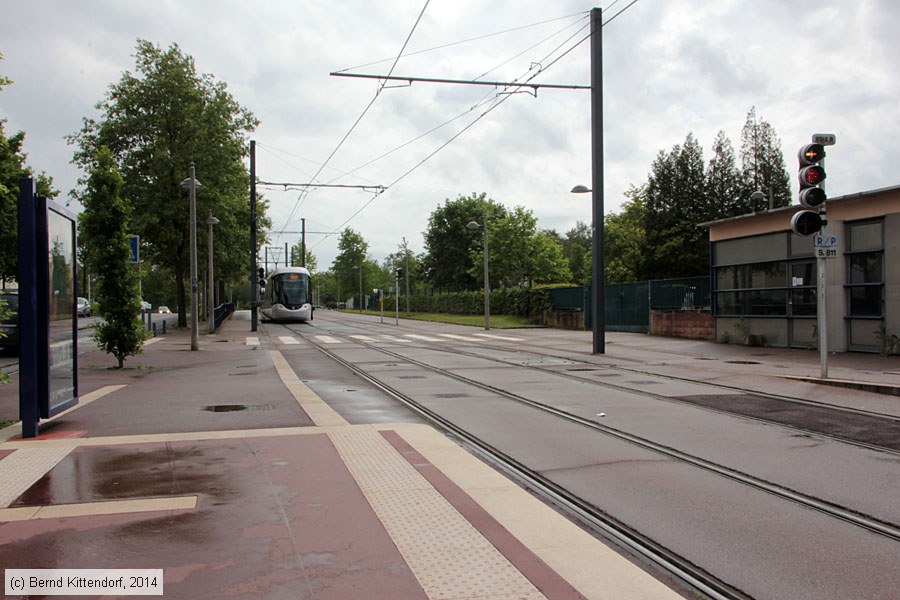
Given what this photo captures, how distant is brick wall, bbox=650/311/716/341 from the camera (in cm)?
2608

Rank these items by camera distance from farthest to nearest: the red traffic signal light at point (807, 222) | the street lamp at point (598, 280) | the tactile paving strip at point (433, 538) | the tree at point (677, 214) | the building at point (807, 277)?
the tree at point (677, 214) → the street lamp at point (598, 280) → the building at point (807, 277) → the red traffic signal light at point (807, 222) → the tactile paving strip at point (433, 538)

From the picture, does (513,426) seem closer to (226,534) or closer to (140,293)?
(226,534)

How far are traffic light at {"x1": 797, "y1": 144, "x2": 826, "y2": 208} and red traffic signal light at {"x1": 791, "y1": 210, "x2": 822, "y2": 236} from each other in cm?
18

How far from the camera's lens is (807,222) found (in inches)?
518

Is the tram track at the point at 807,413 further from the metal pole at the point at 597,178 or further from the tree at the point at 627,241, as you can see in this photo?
the tree at the point at 627,241

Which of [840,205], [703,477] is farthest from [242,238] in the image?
[703,477]

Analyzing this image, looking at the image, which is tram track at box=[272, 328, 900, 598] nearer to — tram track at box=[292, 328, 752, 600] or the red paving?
tram track at box=[292, 328, 752, 600]

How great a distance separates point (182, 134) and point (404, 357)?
870 inches

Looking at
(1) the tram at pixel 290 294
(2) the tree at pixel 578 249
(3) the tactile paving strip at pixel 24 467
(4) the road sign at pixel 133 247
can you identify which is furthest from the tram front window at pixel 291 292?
(2) the tree at pixel 578 249

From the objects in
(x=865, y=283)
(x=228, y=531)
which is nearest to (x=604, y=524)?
(x=228, y=531)

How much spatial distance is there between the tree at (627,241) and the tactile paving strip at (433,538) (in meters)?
65.0

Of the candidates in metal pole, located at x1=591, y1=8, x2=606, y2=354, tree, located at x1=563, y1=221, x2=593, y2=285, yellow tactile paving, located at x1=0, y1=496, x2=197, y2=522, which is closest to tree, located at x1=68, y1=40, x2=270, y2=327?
metal pole, located at x1=591, y1=8, x2=606, y2=354

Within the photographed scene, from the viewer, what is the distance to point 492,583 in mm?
3990

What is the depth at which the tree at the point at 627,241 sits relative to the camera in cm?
7144
